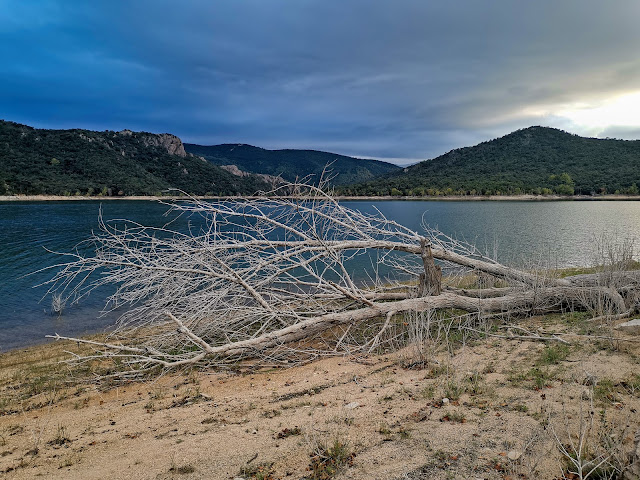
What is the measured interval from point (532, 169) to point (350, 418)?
329 ft

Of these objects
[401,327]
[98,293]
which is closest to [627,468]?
[401,327]

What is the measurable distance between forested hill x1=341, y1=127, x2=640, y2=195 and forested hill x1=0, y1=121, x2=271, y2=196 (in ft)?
122

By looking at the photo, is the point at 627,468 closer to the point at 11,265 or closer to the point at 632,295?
the point at 632,295

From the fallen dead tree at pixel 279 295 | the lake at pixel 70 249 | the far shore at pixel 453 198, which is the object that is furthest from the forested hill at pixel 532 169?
the fallen dead tree at pixel 279 295

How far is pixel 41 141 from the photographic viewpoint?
85.2m

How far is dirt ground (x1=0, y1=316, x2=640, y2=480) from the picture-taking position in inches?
120

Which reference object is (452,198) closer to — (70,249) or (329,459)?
(70,249)

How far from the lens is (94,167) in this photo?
81688mm

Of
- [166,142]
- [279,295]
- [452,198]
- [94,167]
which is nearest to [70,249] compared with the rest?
[279,295]

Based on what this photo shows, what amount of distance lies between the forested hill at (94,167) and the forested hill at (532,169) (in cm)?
3715

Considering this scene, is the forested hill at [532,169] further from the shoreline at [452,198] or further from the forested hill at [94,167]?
the forested hill at [94,167]

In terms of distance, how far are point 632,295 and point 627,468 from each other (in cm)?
639

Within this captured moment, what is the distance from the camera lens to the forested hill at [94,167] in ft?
231

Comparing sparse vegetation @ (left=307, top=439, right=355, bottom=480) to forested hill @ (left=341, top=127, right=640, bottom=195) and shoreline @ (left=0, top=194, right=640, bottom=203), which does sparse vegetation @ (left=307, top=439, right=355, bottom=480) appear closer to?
shoreline @ (left=0, top=194, right=640, bottom=203)
